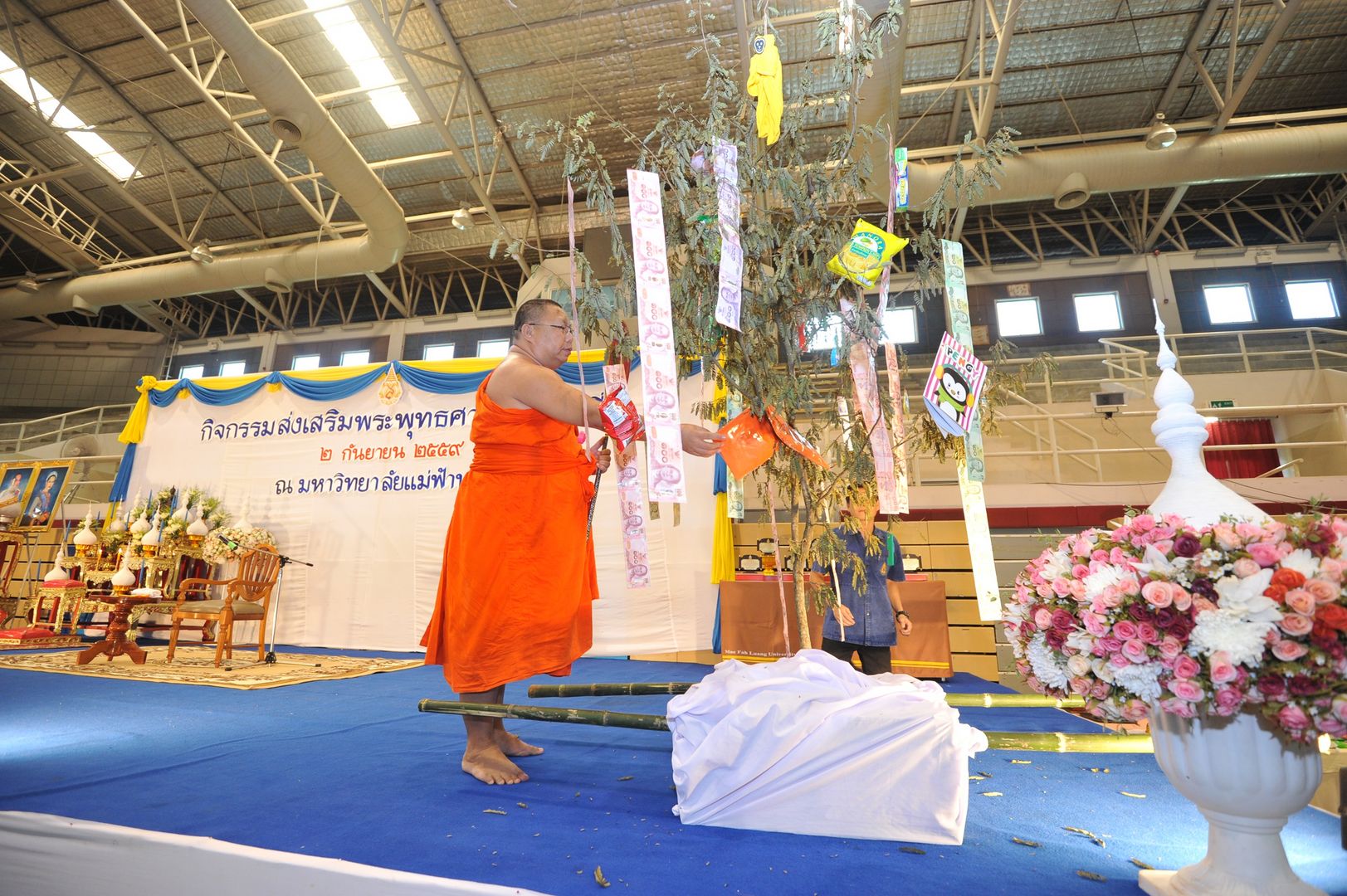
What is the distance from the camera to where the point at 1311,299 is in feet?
37.3

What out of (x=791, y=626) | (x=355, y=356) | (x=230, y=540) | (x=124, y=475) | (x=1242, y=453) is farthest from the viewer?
(x=355, y=356)

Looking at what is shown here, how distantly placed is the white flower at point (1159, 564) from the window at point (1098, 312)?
12880 mm

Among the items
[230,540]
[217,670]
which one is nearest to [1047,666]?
[217,670]

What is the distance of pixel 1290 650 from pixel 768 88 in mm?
1940

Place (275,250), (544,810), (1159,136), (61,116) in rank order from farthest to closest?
(275,250) → (61,116) → (1159,136) → (544,810)

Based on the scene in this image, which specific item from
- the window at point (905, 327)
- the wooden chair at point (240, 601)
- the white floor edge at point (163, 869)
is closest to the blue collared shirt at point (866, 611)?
the white floor edge at point (163, 869)

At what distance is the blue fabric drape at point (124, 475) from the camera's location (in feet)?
25.1

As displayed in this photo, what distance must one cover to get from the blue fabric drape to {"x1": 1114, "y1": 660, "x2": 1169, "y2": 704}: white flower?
983 cm

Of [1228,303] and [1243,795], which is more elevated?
[1228,303]

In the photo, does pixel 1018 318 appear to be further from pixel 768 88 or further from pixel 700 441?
pixel 700 441

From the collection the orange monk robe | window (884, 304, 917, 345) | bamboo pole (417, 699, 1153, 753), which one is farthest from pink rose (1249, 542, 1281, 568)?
window (884, 304, 917, 345)

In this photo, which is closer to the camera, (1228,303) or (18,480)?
(18,480)

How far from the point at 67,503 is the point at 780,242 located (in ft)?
42.2

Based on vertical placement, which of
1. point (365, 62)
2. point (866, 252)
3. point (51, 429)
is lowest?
point (866, 252)
